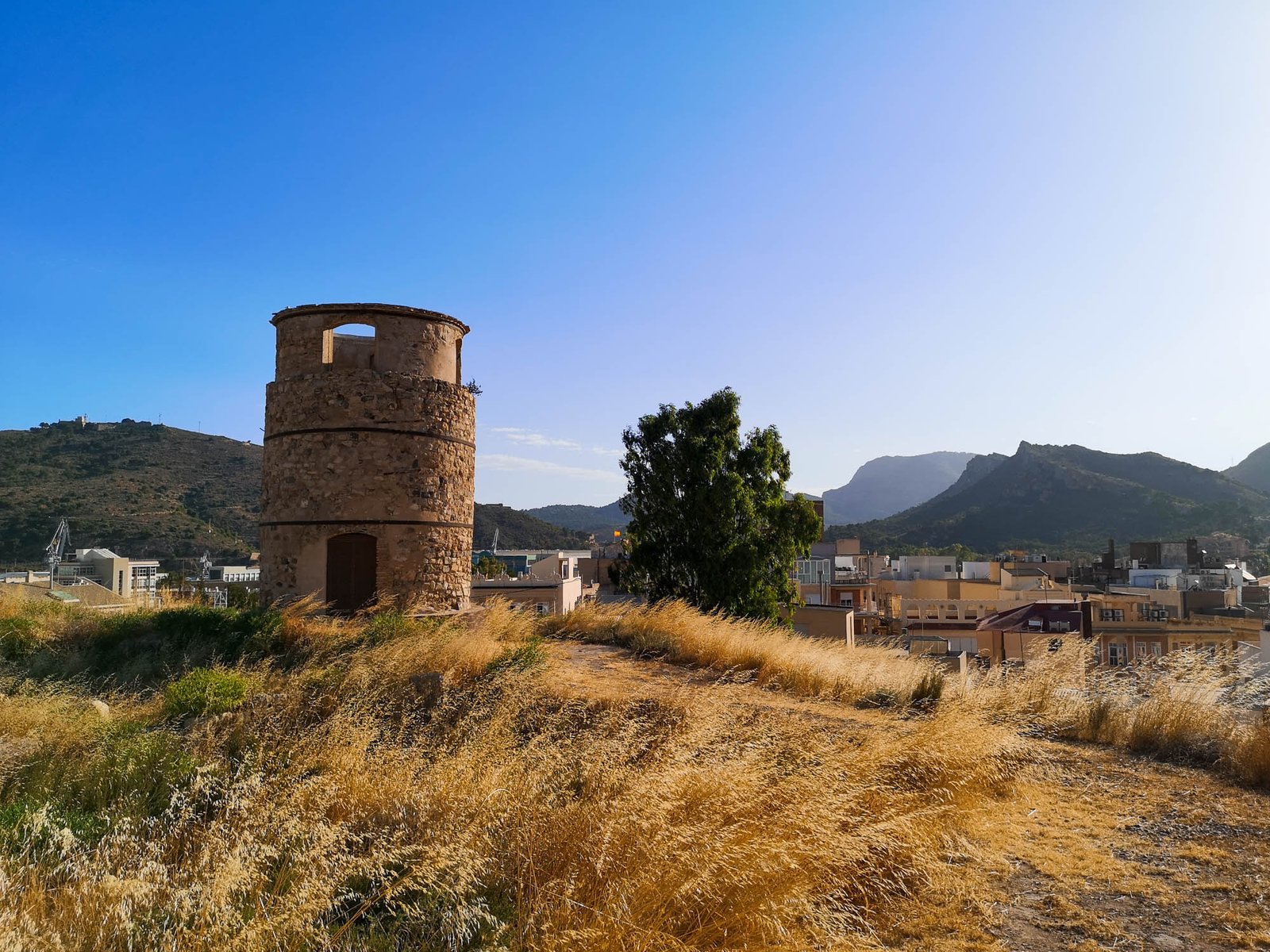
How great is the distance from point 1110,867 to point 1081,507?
93033mm

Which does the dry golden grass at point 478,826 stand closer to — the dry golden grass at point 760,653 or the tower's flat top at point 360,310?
the dry golden grass at point 760,653

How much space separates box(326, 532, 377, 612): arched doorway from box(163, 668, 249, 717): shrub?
376 centimetres

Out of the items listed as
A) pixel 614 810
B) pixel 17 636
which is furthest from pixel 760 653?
pixel 17 636

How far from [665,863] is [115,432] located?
262ft

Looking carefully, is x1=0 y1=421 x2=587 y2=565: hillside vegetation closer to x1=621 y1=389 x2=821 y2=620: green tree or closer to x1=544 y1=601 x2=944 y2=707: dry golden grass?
x1=621 y1=389 x2=821 y2=620: green tree

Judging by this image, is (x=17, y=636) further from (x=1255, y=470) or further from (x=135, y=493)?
(x=1255, y=470)

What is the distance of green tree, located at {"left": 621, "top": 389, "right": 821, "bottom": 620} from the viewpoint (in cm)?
1886

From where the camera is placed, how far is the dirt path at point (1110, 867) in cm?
411

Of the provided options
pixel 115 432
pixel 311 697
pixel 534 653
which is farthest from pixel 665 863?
pixel 115 432

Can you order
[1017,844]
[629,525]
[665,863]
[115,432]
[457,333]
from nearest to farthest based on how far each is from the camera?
[665,863]
[1017,844]
[457,333]
[629,525]
[115,432]

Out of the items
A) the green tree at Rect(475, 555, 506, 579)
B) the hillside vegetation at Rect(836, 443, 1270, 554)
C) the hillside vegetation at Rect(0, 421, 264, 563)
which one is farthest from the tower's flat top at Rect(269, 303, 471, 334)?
the hillside vegetation at Rect(836, 443, 1270, 554)

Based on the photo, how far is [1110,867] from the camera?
4.95 meters

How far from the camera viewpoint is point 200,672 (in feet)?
28.3

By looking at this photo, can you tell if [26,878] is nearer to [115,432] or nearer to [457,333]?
[457,333]
